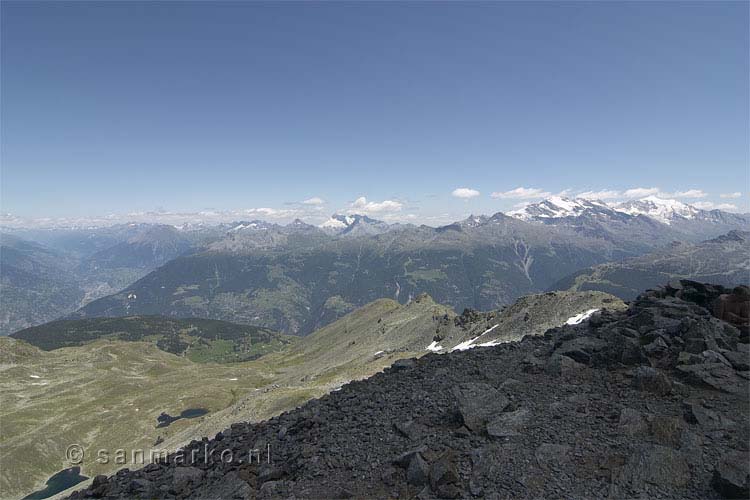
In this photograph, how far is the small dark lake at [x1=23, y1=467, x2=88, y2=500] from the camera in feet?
318

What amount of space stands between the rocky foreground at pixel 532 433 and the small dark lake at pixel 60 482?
383 ft

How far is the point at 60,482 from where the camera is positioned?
10219 cm

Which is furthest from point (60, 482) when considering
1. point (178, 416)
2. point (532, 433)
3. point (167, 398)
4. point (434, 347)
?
point (532, 433)

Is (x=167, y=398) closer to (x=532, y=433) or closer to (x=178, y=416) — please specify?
(x=178, y=416)

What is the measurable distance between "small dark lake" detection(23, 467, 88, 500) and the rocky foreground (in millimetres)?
116682

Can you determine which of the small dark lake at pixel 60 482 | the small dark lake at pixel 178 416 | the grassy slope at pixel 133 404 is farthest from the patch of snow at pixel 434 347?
the small dark lake at pixel 60 482

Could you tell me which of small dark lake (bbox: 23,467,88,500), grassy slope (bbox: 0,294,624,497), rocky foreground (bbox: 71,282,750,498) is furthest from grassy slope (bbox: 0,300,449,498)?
rocky foreground (bbox: 71,282,750,498)

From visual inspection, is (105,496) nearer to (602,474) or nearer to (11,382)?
(602,474)

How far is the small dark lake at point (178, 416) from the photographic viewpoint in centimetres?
13488

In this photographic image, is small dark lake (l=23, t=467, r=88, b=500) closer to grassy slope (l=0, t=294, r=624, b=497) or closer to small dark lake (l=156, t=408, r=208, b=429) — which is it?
grassy slope (l=0, t=294, r=624, b=497)

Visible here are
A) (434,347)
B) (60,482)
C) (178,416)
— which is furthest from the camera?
(178,416)

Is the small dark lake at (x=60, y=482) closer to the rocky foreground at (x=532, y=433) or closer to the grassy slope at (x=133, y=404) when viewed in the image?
the grassy slope at (x=133, y=404)

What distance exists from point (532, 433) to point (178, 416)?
521ft

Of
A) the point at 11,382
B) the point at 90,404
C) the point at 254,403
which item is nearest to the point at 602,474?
the point at 254,403
